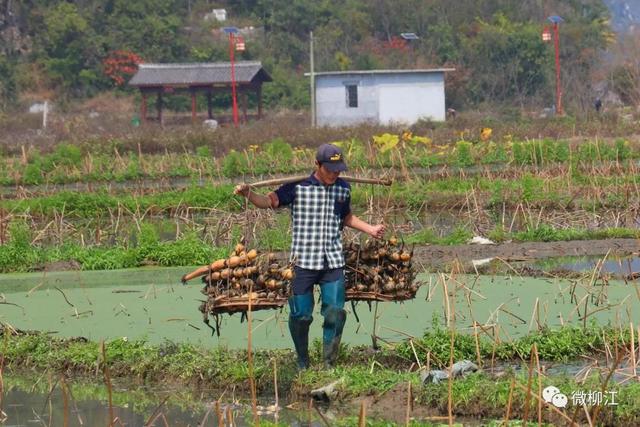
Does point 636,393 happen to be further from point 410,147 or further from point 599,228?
point 410,147

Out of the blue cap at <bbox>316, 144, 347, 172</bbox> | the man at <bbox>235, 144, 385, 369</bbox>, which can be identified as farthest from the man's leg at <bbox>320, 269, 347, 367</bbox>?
the blue cap at <bbox>316, 144, 347, 172</bbox>

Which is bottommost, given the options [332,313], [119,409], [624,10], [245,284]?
[119,409]

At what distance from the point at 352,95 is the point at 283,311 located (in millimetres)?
33173

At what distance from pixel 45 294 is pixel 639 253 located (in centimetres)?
615

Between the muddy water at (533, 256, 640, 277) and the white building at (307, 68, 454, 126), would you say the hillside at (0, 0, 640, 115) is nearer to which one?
the white building at (307, 68, 454, 126)

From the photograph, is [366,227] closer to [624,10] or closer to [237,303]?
[237,303]

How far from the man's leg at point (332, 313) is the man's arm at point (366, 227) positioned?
301 mm

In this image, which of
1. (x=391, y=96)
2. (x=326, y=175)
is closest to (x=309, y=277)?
(x=326, y=175)

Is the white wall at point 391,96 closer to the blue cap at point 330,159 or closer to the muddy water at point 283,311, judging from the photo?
the muddy water at point 283,311

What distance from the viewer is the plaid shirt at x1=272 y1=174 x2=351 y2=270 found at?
25.1 ft

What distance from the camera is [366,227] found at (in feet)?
25.8

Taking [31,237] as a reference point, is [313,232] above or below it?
above

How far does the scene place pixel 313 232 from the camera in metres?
7.70

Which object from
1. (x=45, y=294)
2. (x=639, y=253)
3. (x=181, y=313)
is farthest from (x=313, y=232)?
(x=639, y=253)
